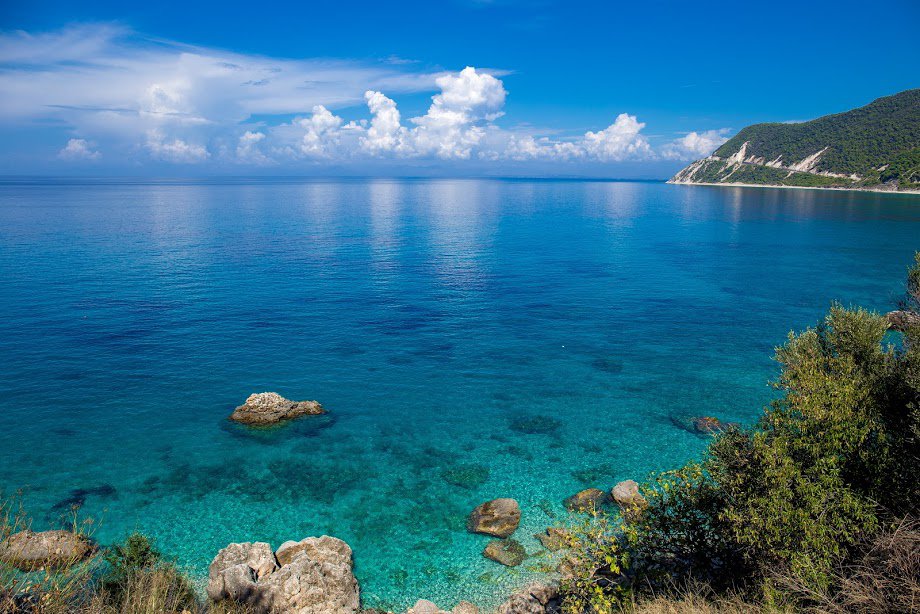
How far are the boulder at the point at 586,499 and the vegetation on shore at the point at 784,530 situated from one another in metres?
7.24

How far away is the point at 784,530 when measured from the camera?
15820 millimetres

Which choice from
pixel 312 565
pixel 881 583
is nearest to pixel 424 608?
pixel 312 565

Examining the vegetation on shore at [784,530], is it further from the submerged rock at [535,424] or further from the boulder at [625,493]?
the submerged rock at [535,424]

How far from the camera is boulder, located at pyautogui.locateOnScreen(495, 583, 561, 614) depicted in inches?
826

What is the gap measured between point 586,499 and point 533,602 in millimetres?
8714

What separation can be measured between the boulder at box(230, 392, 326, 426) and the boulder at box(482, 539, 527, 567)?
1841cm

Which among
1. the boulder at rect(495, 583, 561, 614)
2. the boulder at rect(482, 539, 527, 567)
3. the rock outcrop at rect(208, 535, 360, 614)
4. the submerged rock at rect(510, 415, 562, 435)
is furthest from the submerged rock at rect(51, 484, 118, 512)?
the submerged rock at rect(510, 415, 562, 435)

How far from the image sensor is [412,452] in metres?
34.7

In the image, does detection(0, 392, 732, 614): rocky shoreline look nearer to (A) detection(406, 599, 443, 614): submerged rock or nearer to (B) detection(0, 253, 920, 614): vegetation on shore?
(A) detection(406, 599, 443, 614): submerged rock

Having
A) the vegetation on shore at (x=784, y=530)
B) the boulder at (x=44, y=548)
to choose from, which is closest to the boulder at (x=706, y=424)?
the vegetation on shore at (x=784, y=530)

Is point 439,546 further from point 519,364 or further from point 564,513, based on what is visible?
point 519,364

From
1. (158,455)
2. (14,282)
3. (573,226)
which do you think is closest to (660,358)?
(158,455)

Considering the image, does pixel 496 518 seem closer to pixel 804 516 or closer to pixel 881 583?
pixel 804 516

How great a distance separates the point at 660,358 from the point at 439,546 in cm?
3219
